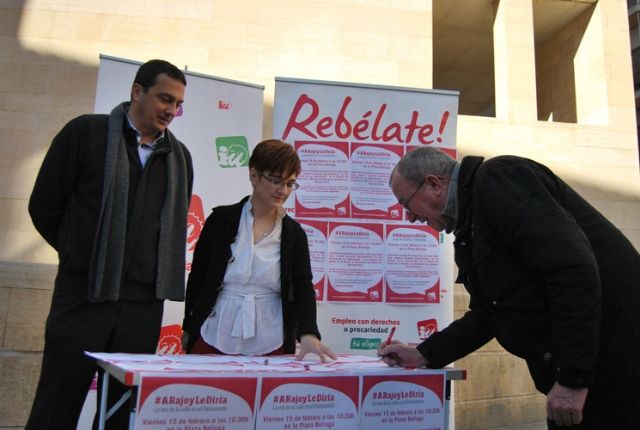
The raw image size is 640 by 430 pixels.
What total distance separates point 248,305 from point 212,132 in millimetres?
1880

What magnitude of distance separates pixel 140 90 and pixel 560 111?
22.4ft

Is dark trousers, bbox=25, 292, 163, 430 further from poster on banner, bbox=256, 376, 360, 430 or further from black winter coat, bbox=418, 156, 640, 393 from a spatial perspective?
black winter coat, bbox=418, 156, 640, 393

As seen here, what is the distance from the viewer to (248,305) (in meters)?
2.06

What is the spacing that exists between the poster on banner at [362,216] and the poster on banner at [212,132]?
31 cm

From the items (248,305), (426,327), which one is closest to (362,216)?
(426,327)

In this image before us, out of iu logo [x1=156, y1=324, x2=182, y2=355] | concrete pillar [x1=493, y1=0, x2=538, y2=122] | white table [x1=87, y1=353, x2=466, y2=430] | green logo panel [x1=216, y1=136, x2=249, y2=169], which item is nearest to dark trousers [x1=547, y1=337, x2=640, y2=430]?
white table [x1=87, y1=353, x2=466, y2=430]

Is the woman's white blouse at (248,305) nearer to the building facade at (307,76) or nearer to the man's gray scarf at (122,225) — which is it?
the man's gray scarf at (122,225)

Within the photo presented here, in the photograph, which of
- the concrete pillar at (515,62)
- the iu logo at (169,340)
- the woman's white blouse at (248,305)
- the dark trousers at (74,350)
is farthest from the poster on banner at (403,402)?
the concrete pillar at (515,62)

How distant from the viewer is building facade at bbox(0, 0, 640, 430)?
184 inches

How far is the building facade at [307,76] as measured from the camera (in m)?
4.67

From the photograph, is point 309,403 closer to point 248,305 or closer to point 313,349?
point 313,349

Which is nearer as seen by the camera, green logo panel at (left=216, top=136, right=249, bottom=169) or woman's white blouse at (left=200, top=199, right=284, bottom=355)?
woman's white blouse at (left=200, top=199, right=284, bottom=355)

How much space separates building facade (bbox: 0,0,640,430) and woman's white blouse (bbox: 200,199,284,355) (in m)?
2.67

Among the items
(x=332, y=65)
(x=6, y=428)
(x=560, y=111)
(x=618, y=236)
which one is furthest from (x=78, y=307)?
(x=560, y=111)
